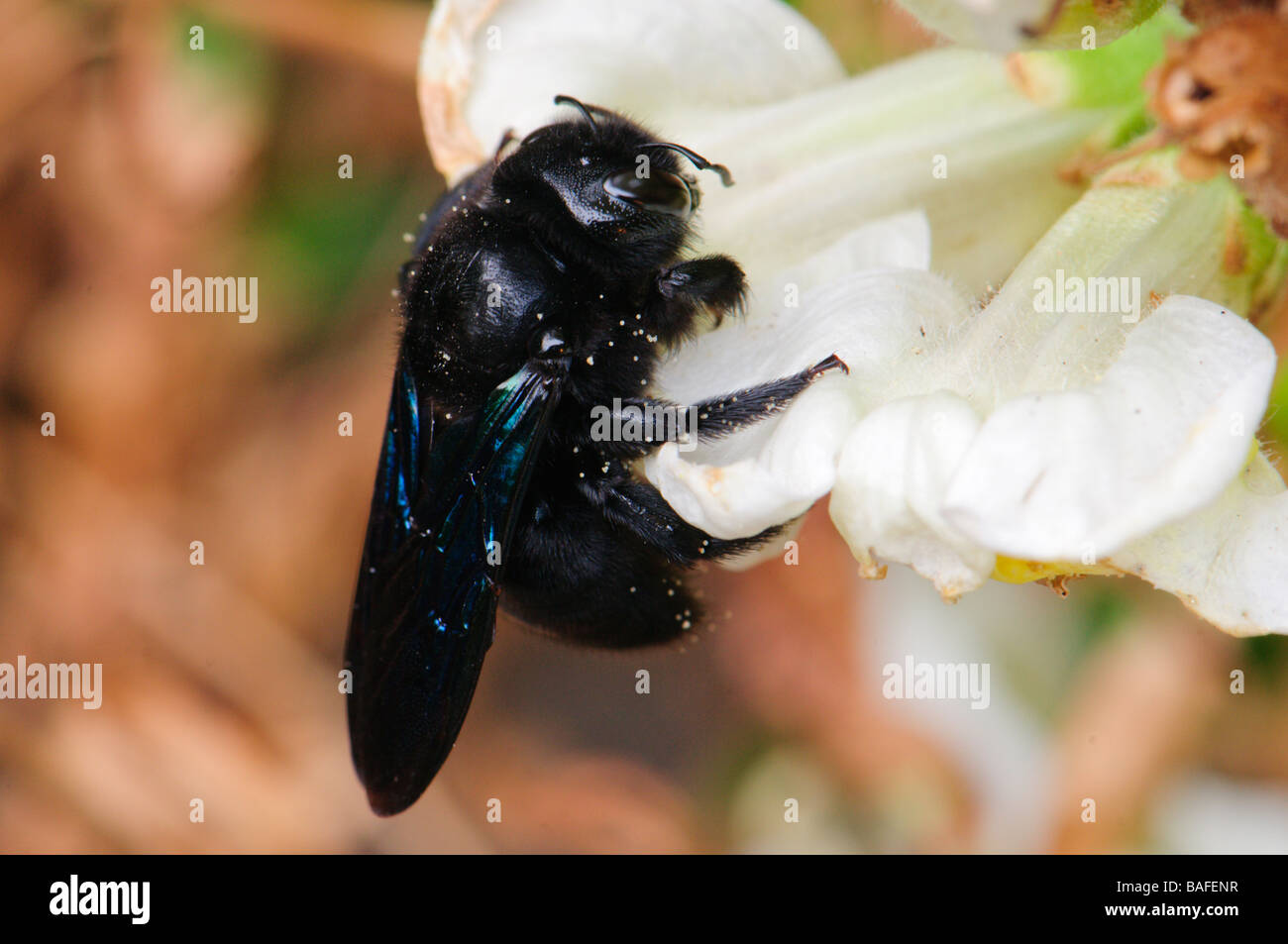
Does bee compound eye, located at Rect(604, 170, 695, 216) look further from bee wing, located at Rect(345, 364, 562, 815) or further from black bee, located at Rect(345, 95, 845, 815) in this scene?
bee wing, located at Rect(345, 364, 562, 815)

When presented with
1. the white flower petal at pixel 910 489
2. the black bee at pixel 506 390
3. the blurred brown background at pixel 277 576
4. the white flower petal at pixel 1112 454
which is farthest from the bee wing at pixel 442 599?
the blurred brown background at pixel 277 576

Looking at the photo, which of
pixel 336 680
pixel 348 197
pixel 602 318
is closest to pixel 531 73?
pixel 602 318

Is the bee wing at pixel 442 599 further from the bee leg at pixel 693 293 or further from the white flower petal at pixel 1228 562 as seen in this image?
the white flower petal at pixel 1228 562

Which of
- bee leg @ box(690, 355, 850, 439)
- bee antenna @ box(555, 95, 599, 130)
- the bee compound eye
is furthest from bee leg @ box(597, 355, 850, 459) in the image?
bee antenna @ box(555, 95, 599, 130)

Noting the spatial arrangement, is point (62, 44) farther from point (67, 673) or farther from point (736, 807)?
point (736, 807)

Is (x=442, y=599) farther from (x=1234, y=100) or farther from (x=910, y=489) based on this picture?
(x=1234, y=100)

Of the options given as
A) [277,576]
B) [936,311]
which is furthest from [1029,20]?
[277,576]
